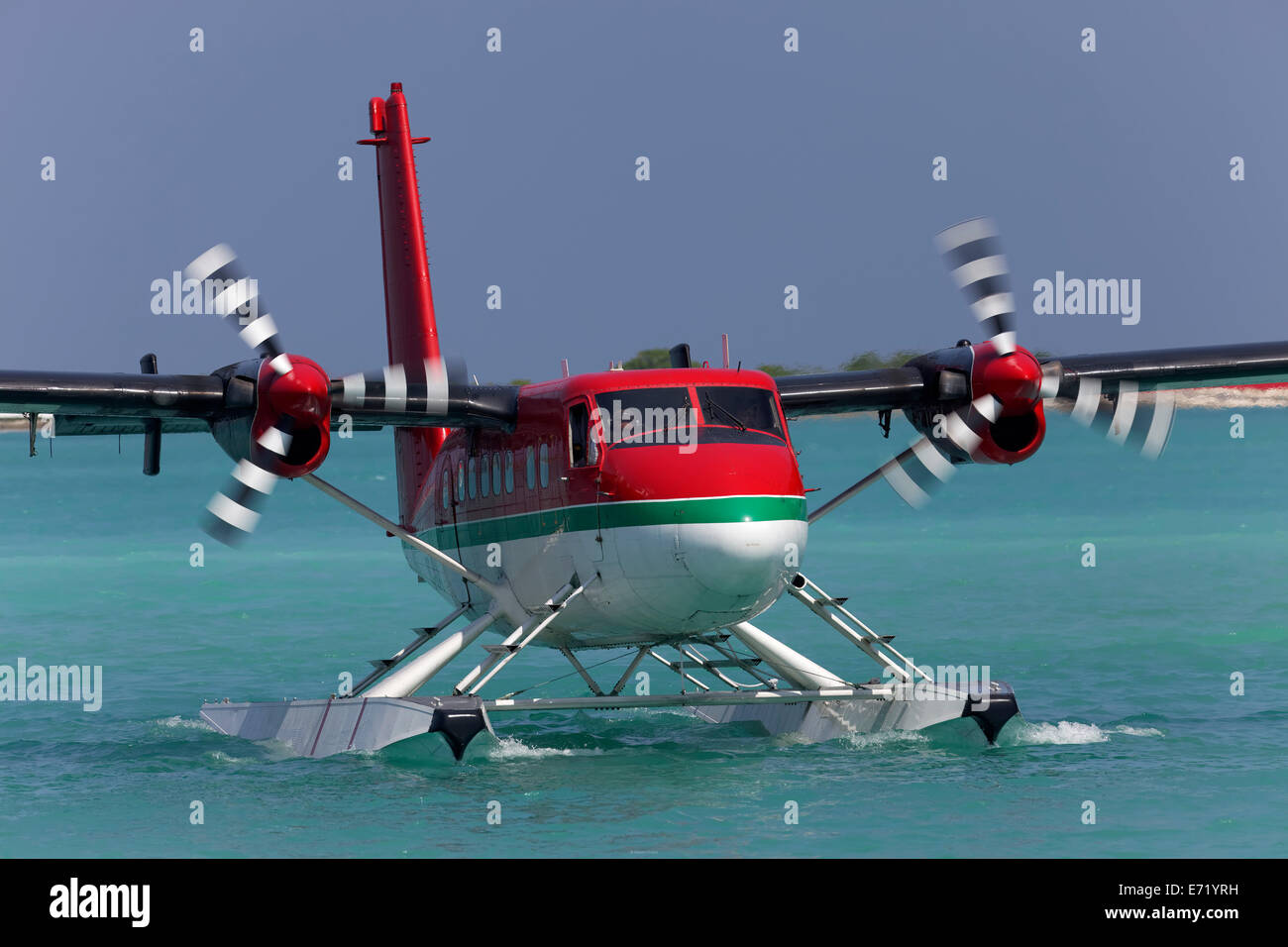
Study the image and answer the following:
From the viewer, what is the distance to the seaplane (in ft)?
44.9

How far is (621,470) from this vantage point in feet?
45.3

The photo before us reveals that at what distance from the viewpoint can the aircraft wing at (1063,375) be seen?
16234 mm

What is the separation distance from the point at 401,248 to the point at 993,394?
288 inches

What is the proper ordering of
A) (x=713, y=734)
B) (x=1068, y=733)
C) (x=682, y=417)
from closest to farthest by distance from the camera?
(x=682, y=417) < (x=1068, y=733) < (x=713, y=734)

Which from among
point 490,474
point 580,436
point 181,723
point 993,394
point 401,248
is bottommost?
point 181,723

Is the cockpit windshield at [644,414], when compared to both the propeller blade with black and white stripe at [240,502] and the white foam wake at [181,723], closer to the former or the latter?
the propeller blade with black and white stripe at [240,502]

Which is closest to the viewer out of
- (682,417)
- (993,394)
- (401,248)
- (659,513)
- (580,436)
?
(659,513)

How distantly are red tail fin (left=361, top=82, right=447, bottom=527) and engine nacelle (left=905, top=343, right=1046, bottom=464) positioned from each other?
19.5 ft

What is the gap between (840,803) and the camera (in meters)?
13.5

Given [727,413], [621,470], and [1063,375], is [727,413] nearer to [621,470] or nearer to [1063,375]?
[621,470]

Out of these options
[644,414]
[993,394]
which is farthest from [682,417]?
[993,394]

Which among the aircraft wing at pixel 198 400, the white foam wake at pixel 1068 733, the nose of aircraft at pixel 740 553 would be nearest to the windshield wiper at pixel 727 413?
the nose of aircraft at pixel 740 553

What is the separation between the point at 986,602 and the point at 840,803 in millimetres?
16877
